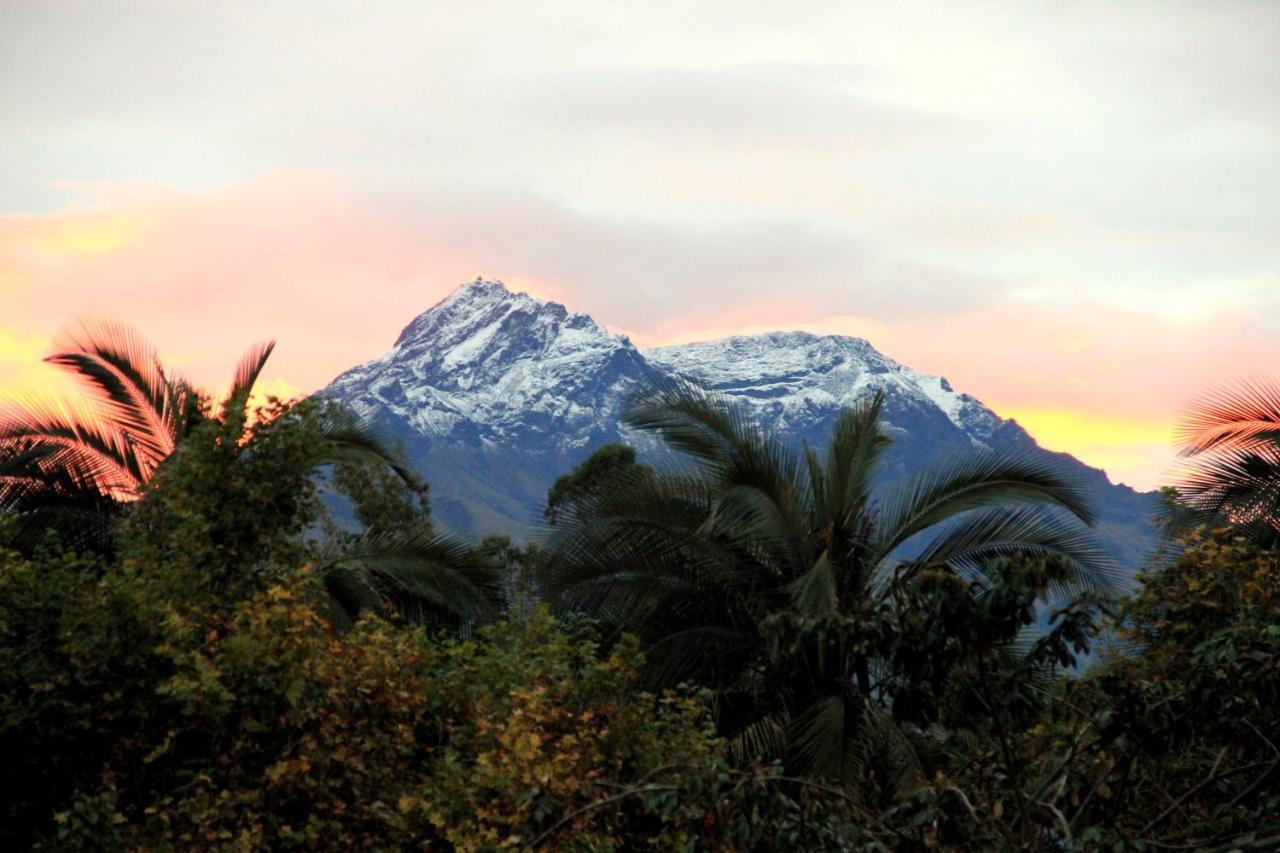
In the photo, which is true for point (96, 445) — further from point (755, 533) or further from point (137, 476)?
point (755, 533)

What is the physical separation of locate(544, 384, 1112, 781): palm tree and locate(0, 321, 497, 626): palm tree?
132cm

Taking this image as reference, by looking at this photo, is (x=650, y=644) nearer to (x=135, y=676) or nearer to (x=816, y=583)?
(x=816, y=583)

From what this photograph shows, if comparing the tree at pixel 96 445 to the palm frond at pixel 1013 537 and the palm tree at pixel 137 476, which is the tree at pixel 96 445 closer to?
the palm tree at pixel 137 476

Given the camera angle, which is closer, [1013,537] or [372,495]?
[1013,537]

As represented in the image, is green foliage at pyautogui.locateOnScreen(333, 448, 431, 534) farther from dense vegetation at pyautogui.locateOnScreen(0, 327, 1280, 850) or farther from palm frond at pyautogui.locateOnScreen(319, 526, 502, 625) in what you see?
palm frond at pyautogui.locateOnScreen(319, 526, 502, 625)

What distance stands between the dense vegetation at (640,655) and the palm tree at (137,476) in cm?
4

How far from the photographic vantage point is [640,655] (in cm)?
943

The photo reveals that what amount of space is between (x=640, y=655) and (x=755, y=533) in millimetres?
2876

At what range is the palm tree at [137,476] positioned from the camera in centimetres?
1356

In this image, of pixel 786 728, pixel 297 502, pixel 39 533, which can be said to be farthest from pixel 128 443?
pixel 786 728

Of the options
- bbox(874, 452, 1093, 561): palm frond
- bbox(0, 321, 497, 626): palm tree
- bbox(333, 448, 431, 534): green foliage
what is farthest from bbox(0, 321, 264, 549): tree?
bbox(333, 448, 431, 534): green foliage

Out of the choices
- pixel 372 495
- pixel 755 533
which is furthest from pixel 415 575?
pixel 372 495

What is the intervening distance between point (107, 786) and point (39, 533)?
6.05 m

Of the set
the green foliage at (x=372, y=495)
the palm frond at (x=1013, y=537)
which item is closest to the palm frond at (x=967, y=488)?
the palm frond at (x=1013, y=537)
